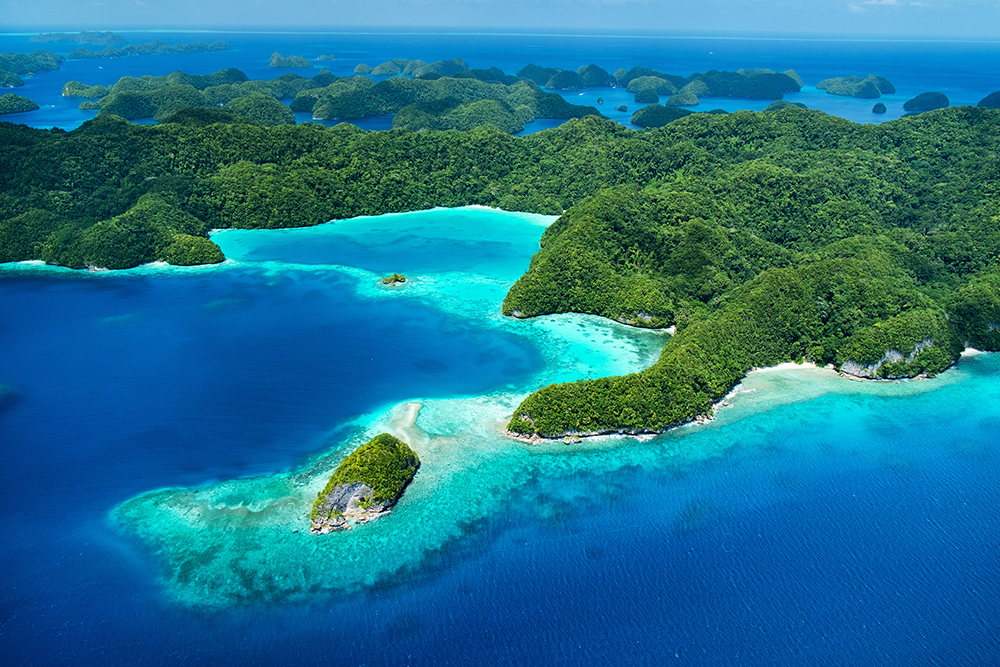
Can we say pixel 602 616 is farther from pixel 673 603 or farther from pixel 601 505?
pixel 601 505

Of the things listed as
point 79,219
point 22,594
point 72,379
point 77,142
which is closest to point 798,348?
point 22,594

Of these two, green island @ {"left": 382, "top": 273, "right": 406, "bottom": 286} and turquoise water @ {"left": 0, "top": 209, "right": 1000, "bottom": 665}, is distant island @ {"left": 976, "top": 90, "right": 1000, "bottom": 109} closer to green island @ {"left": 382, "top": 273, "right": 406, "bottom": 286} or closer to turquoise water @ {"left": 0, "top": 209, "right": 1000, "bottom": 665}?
turquoise water @ {"left": 0, "top": 209, "right": 1000, "bottom": 665}

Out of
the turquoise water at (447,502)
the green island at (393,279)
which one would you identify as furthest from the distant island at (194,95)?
the turquoise water at (447,502)

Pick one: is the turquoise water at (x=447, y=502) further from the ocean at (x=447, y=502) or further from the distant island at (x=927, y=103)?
the distant island at (x=927, y=103)

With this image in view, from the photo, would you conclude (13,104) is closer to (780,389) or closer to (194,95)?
(194,95)

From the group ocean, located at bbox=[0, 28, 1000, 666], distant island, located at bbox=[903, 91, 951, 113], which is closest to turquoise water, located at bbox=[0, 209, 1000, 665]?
ocean, located at bbox=[0, 28, 1000, 666]
